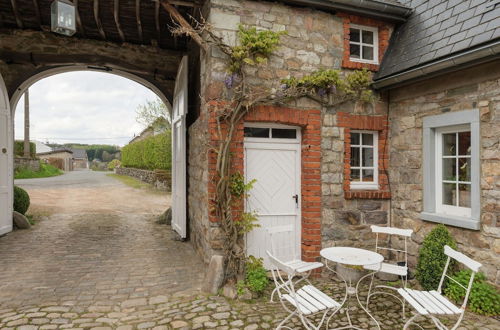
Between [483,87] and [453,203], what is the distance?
167 centimetres

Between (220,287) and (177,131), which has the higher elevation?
(177,131)

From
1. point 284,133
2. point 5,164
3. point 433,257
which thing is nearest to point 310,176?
point 284,133

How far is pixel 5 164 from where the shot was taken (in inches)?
284

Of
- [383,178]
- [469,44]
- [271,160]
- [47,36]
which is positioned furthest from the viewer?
[47,36]

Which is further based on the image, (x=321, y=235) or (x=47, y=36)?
(x=47, y=36)

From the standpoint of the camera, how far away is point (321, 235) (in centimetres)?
534

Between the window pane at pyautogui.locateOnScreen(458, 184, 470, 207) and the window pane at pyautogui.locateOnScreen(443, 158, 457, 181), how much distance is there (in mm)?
173

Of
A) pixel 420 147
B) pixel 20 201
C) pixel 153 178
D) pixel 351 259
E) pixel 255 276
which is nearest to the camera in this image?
pixel 351 259

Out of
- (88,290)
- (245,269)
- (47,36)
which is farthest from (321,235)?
(47,36)

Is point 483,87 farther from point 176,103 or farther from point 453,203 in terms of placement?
point 176,103

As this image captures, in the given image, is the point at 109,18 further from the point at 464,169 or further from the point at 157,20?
the point at 464,169

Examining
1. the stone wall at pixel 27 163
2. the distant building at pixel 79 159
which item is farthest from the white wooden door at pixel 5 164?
the distant building at pixel 79 159

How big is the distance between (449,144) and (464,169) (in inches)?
17.6

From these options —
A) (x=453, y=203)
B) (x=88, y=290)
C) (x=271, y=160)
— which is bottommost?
(x=88, y=290)
